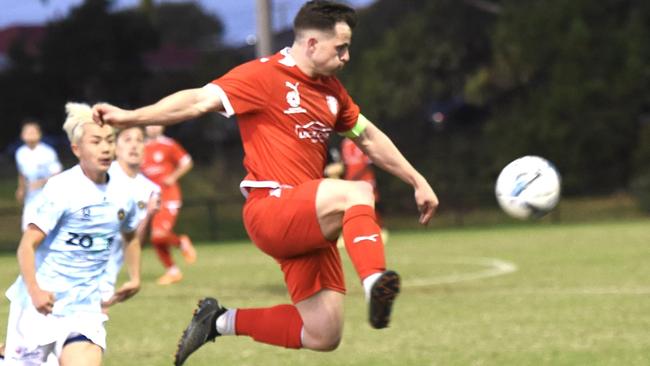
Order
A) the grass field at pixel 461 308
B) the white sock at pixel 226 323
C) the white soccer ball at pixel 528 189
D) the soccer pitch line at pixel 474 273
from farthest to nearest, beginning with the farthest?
1. the soccer pitch line at pixel 474 273
2. the grass field at pixel 461 308
3. the white sock at pixel 226 323
4. the white soccer ball at pixel 528 189

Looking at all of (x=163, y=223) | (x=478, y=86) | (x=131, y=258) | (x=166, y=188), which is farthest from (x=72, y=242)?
(x=478, y=86)

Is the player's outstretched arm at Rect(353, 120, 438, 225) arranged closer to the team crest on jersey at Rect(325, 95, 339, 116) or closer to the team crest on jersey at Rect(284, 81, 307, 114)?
the team crest on jersey at Rect(325, 95, 339, 116)

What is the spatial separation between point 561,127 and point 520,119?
1628 mm

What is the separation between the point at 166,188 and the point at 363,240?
11.6 metres

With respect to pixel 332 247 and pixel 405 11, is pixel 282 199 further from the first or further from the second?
pixel 405 11

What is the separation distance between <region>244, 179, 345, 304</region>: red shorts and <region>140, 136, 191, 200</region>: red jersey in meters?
10.2

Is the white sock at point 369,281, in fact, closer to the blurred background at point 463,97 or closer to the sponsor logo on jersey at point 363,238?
the sponsor logo on jersey at point 363,238

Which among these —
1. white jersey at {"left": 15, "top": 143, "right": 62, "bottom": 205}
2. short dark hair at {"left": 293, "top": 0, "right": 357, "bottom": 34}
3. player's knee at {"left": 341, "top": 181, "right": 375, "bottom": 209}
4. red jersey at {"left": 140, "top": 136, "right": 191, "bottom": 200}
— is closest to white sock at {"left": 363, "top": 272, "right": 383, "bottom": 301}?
player's knee at {"left": 341, "top": 181, "right": 375, "bottom": 209}

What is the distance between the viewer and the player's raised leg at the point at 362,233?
→ 5.80 metres

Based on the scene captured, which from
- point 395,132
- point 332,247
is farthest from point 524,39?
point 332,247

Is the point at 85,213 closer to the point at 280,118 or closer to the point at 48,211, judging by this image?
the point at 48,211

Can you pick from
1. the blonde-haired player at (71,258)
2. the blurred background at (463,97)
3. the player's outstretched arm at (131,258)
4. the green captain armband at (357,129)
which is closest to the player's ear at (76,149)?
the blonde-haired player at (71,258)

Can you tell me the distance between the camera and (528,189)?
735 cm

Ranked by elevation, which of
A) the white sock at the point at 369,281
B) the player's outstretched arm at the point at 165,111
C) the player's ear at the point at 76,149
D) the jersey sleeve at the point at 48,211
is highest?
the player's outstretched arm at the point at 165,111
